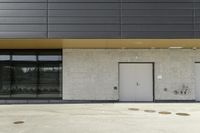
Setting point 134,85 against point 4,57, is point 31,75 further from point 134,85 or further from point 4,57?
point 134,85

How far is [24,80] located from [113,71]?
5.56 meters

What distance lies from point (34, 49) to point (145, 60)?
691 centimetres

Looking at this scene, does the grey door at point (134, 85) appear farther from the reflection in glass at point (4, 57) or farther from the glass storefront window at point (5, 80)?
the reflection in glass at point (4, 57)

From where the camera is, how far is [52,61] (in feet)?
63.5

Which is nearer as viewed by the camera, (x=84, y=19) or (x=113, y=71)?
(x=84, y=19)

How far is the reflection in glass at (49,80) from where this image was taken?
19.2 meters

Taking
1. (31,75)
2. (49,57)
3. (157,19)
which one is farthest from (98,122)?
(31,75)

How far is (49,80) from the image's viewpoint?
19.3 metres

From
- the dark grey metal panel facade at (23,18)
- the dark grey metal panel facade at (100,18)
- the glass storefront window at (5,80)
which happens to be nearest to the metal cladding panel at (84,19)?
the dark grey metal panel facade at (100,18)

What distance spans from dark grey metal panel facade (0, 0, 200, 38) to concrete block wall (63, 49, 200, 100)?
3.90 m

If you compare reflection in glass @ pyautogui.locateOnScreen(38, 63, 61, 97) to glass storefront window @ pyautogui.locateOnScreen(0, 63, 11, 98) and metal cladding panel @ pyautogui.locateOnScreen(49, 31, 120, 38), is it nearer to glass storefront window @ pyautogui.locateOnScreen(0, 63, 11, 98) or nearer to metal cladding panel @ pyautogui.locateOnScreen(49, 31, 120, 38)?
glass storefront window @ pyautogui.locateOnScreen(0, 63, 11, 98)

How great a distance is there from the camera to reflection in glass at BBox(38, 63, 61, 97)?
1923 centimetres

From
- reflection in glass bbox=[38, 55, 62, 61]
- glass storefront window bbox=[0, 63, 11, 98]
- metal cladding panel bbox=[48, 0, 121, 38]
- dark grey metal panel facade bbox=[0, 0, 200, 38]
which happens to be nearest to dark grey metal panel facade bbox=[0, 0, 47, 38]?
dark grey metal panel facade bbox=[0, 0, 200, 38]

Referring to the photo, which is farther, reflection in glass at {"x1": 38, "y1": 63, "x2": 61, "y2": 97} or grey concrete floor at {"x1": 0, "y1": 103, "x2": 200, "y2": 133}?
reflection in glass at {"x1": 38, "y1": 63, "x2": 61, "y2": 97}
